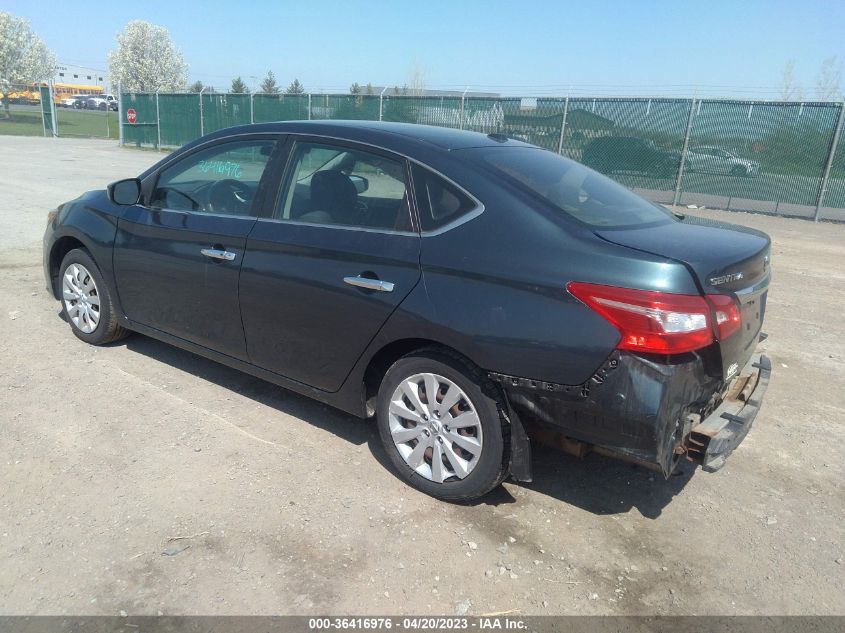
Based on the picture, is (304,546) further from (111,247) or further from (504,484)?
(111,247)

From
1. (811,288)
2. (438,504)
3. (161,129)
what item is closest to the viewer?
(438,504)

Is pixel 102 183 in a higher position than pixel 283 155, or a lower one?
lower

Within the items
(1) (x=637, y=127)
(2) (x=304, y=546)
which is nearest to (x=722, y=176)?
(1) (x=637, y=127)

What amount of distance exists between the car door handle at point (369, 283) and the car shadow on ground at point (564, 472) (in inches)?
40.6

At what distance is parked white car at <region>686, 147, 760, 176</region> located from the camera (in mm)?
15797

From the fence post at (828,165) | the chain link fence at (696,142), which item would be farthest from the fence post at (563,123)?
the fence post at (828,165)

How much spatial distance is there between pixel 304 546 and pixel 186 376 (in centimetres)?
216

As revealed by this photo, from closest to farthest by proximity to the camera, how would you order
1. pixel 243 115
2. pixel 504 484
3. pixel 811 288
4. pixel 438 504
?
pixel 438 504 < pixel 504 484 < pixel 811 288 < pixel 243 115

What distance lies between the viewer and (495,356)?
2.95 m

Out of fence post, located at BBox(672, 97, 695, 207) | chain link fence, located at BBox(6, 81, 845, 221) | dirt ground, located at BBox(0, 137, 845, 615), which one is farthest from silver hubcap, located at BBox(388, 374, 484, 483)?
fence post, located at BBox(672, 97, 695, 207)

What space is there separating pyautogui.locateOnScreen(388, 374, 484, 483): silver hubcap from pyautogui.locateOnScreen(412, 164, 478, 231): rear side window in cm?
75

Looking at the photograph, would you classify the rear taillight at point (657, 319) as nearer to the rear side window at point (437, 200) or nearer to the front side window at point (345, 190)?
the rear side window at point (437, 200)

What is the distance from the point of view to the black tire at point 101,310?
15.9 feet

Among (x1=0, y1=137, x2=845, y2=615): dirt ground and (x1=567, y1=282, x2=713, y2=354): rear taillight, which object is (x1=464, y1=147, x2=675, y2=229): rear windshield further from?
(x1=0, y1=137, x2=845, y2=615): dirt ground
